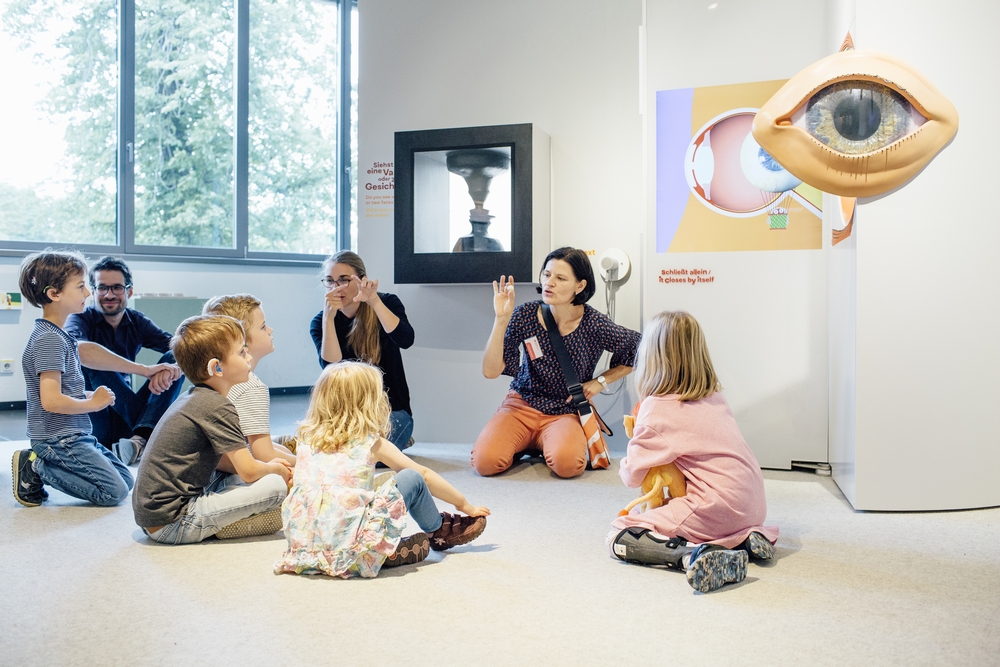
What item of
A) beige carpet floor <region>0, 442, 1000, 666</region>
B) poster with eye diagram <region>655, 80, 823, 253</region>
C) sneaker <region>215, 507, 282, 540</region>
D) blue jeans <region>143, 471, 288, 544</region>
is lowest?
beige carpet floor <region>0, 442, 1000, 666</region>

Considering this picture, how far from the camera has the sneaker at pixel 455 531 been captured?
233 cm

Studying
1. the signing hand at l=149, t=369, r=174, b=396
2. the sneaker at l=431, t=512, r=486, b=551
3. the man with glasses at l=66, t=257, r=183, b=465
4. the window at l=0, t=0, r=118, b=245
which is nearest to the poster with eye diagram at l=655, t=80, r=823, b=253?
the sneaker at l=431, t=512, r=486, b=551

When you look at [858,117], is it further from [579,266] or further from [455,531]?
[455,531]

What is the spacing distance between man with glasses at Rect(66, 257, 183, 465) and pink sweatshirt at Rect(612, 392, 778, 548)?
7.55 ft

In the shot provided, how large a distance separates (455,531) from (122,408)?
6.95ft

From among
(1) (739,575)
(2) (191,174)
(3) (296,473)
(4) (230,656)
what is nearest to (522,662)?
(4) (230,656)

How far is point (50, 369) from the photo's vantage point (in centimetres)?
286

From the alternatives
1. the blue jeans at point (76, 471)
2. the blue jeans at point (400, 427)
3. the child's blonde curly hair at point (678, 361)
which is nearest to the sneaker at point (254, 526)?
the blue jeans at point (76, 471)

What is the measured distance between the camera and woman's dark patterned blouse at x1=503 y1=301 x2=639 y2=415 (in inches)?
145

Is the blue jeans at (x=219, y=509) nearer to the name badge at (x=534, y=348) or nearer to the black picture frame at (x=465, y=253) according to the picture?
the name badge at (x=534, y=348)

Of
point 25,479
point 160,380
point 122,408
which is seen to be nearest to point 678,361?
point 25,479

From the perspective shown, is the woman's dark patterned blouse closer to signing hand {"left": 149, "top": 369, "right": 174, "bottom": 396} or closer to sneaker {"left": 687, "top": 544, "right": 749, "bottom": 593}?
signing hand {"left": 149, "top": 369, "right": 174, "bottom": 396}

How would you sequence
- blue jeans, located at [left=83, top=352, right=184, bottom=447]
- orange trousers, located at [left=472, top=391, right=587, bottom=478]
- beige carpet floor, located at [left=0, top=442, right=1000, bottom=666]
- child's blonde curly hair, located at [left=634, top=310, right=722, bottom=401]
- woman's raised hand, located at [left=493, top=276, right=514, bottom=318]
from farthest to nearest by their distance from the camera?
1. blue jeans, located at [left=83, top=352, right=184, bottom=447]
2. woman's raised hand, located at [left=493, top=276, right=514, bottom=318]
3. orange trousers, located at [left=472, top=391, right=587, bottom=478]
4. child's blonde curly hair, located at [left=634, top=310, right=722, bottom=401]
5. beige carpet floor, located at [left=0, top=442, right=1000, bottom=666]

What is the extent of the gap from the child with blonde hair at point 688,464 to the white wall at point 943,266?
793mm
